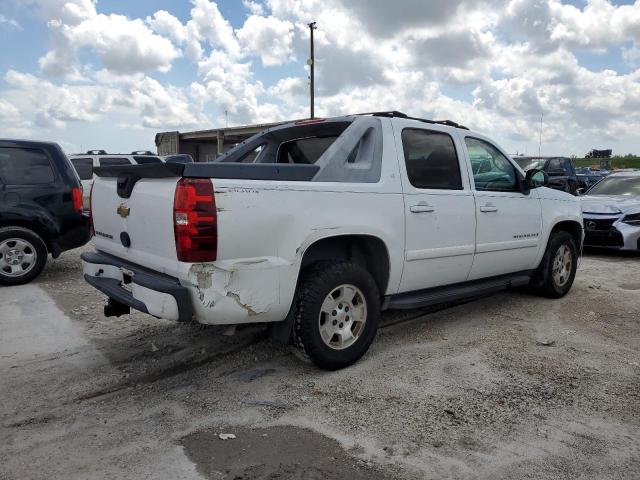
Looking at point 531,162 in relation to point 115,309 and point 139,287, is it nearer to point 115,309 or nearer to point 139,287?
point 115,309

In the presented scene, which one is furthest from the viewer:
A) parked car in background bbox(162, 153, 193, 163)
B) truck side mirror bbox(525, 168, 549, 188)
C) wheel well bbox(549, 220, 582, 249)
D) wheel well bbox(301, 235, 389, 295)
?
wheel well bbox(549, 220, 582, 249)

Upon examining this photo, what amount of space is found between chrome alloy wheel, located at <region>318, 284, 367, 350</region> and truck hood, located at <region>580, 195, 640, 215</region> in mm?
6944

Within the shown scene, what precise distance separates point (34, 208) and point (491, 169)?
18.0 feet

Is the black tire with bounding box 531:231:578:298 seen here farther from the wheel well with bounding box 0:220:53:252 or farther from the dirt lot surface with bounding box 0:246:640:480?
the wheel well with bounding box 0:220:53:252

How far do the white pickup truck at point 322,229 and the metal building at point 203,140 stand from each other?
79.4 feet

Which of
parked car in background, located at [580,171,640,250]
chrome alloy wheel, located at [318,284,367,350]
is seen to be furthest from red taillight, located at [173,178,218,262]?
parked car in background, located at [580,171,640,250]

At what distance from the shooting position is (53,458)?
268 centimetres

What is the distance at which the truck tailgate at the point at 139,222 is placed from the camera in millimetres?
3127

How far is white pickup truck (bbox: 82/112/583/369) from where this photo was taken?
304 centimetres

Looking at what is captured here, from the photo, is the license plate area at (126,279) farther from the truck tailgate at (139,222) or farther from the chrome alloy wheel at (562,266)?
the chrome alloy wheel at (562,266)

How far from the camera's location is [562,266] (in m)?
5.89

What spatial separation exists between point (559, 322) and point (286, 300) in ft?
10.1

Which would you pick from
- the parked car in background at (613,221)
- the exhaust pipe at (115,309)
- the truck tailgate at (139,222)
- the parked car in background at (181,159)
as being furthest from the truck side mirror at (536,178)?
the parked car in background at (613,221)

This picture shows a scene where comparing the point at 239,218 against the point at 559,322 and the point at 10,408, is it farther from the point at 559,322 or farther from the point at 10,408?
the point at 559,322
